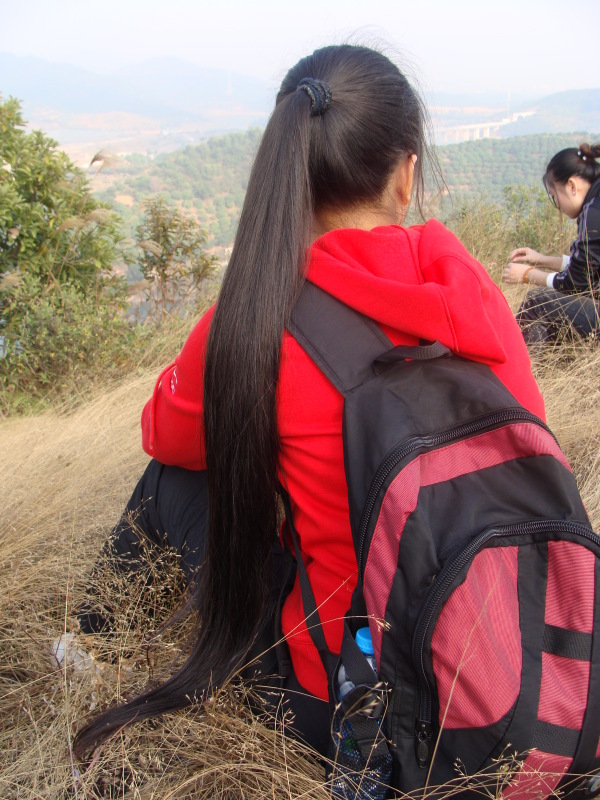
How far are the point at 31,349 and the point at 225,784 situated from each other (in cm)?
356

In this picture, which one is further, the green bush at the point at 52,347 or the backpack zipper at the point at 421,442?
the green bush at the point at 52,347

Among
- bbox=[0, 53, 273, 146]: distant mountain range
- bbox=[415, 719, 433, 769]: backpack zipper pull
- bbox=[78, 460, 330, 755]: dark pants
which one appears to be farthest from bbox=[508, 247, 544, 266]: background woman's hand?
bbox=[0, 53, 273, 146]: distant mountain range

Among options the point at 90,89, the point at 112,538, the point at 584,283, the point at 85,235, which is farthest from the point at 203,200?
the point at 90,89

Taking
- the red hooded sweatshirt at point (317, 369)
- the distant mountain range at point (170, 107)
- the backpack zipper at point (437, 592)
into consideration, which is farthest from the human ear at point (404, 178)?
the distant mountain range at point (170, 107)

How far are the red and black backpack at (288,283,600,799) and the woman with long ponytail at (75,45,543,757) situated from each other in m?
0.11

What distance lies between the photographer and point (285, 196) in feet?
3.76

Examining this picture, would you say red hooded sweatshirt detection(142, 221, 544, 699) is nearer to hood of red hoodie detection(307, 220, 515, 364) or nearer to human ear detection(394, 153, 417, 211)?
hood of red hoodie detection(307, 220, 515, 364)

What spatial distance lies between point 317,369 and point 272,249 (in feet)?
0.85

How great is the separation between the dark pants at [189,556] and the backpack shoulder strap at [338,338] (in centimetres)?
52

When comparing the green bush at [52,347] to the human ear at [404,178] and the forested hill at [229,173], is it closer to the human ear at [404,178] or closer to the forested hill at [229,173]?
the forested hill at [229,173]

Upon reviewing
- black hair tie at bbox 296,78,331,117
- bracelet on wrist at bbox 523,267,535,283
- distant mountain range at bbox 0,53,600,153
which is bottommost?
bracelet on wrist at bbox 523,267,535,283

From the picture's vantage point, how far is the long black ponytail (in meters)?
1.12

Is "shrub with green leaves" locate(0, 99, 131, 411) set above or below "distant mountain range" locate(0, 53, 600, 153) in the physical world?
below

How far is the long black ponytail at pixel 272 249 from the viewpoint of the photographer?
112 centimetres
